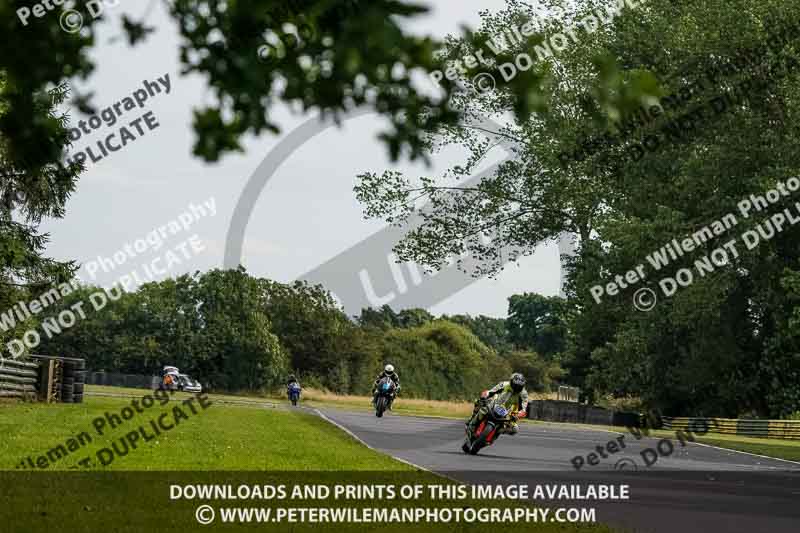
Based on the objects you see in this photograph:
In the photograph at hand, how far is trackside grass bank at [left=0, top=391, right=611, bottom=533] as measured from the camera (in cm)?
956

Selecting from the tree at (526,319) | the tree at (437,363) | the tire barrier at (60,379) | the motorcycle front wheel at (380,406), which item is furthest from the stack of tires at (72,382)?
the tree at (526,319)

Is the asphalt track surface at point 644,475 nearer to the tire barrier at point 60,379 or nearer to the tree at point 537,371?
the tire barrier at point 60,379

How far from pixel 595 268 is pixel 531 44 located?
36.0 metres

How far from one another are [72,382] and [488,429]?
48.3 feet

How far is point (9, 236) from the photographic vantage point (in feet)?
101

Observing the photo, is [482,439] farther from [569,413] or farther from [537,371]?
[537,371]

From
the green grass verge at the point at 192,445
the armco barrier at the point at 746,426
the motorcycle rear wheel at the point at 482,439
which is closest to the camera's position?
the green grass verge at the point at 192,445

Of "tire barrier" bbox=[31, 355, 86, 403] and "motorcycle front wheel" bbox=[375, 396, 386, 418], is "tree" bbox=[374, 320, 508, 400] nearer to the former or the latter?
"motorcycle front wheel" bbox=[375, 396, 386, 418]

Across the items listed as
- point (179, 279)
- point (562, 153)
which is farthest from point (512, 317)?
point (562, 153)

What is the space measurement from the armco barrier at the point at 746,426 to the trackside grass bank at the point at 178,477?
22264 millimetres

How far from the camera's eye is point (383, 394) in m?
36.1

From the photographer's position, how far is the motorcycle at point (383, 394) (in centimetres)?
3584

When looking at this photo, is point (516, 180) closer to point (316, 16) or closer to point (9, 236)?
point (9, 236)

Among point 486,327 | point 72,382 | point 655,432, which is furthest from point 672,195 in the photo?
point 486,327
